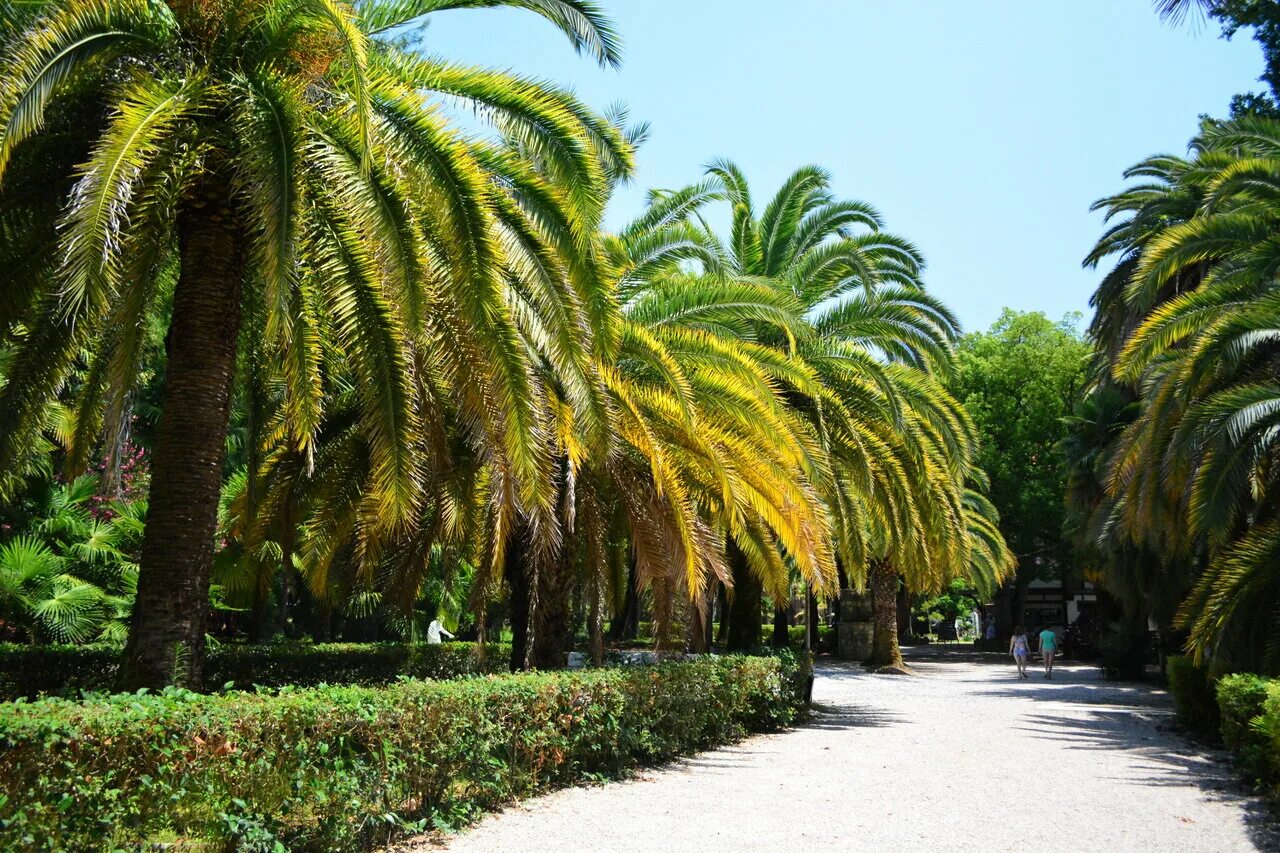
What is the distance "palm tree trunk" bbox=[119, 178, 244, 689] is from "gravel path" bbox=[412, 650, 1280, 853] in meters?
2.47

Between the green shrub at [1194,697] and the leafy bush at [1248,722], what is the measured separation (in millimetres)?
2449

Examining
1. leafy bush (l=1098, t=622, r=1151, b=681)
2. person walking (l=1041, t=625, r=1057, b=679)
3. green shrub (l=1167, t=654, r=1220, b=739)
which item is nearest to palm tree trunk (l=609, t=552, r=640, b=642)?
green shrub (l=1167, t=654, r=1220, b=739)

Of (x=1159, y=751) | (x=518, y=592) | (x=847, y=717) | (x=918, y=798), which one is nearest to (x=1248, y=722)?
(x=1159, y=751)

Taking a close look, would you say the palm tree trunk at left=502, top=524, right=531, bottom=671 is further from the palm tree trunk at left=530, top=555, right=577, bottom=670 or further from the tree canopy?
the tree canopy

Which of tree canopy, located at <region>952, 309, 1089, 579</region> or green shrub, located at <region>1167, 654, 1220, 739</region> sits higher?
tree canopy, located at <region>952, 309, 1089, 579</region>

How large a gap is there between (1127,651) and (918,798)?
1916cm

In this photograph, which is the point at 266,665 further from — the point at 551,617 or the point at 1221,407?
the point at 1221,407

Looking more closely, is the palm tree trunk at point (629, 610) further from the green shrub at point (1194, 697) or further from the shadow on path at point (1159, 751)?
the green shrub at point (1194, 697)

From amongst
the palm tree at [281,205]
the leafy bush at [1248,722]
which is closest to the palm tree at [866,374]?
the leafy bush at [1248,722]

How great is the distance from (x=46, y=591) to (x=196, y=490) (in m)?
9.37

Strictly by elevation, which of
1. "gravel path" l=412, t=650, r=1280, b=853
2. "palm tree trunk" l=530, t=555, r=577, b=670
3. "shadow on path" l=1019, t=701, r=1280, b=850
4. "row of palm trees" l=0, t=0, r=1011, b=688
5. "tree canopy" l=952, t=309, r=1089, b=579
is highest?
"tree canopy" l=952, t=309, r=1089, b=579

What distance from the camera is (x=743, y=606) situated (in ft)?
57.4

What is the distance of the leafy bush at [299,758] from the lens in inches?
207

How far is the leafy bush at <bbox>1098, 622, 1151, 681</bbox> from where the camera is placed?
2603cm
